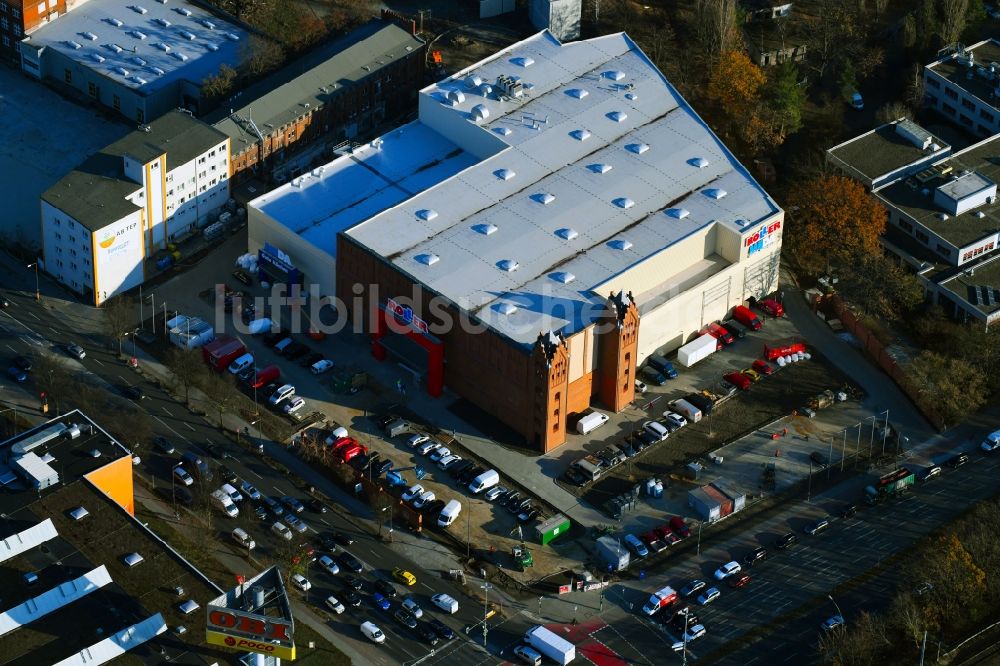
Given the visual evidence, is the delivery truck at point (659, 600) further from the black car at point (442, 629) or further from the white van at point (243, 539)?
the white van at point (243, 539)

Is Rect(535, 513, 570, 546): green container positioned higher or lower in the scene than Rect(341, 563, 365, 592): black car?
higher

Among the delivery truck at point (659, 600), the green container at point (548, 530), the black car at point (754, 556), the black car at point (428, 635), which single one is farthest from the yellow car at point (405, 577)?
the black car at point (754, 556)

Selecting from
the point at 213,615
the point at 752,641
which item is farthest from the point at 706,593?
the point at 213,615

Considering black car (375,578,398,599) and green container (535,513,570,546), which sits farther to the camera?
green container (535,513,570,546)

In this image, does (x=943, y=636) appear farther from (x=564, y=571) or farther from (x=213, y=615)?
(x=213, y=615)

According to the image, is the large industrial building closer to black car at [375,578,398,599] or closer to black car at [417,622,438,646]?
black car at [375,578,398,599]

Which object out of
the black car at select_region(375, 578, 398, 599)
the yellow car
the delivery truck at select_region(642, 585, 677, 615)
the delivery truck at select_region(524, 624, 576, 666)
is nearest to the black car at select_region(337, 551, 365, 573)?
the black car at select_region(375, 578, 398, 599)

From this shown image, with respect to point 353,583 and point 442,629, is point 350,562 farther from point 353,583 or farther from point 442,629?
point 442,629
